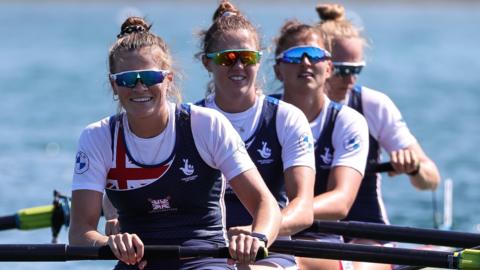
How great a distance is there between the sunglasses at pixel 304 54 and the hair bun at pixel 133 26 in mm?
1224

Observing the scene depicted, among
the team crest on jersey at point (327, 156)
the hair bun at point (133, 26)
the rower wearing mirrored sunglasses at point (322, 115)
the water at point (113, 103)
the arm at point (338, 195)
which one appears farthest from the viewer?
the water at point (113, 103)

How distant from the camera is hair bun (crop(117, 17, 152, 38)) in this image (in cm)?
477

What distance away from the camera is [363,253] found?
16.1 ft

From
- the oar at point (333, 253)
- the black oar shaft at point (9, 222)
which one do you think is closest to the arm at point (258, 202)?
the oar at point (333, 253)

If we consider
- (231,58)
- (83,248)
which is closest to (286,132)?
(231,58)

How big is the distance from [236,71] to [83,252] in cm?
122

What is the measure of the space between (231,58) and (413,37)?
3704 cm

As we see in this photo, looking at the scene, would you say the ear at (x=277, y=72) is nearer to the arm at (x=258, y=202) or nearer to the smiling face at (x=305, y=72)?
the smiling face at (x=305, y=72)

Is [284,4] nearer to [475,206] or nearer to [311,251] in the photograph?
[475,206]

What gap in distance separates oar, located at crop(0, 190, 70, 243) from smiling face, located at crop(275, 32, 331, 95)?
1.71 m

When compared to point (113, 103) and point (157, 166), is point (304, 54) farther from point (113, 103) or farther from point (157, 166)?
point (113, 103)

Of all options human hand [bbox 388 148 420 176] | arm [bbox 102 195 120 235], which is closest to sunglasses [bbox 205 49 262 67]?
arm [bbox 102 195 120 235]

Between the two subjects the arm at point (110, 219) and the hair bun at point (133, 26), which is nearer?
the hair bun at point (133, 26)

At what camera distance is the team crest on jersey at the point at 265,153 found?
5.40 metres
